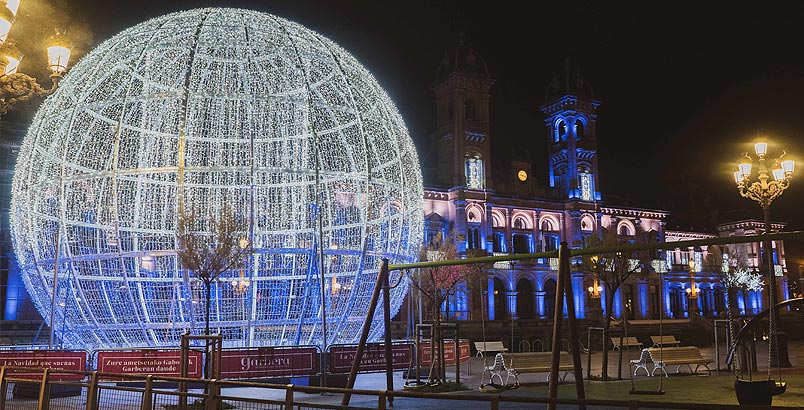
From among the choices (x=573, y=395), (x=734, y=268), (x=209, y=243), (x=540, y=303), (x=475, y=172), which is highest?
(x=475, y=172)

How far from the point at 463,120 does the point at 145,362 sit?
41.5 metres

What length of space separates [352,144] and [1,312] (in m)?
28.7

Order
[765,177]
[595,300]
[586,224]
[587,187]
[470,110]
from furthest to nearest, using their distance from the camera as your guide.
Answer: [587,187]
[586,224]
[595,300]
[470,110]
[765,177]

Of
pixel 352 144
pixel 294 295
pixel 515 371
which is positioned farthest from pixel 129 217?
pixel 515 371

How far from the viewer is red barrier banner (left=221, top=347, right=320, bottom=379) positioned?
616 inches

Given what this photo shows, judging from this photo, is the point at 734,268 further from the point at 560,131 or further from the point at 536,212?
the point at 560,131

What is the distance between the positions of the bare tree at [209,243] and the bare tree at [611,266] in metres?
8.20

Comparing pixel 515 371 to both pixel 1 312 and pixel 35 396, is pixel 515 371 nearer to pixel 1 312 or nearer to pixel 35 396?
pixel 35 396

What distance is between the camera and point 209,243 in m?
14.8

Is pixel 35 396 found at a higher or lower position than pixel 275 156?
lower

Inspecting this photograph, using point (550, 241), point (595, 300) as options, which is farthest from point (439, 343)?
point (550, 241)

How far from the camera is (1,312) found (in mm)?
37000

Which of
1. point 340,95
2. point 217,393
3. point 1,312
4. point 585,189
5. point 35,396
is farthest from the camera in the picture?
point 585,189

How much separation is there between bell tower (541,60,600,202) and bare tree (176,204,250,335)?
48.5m
